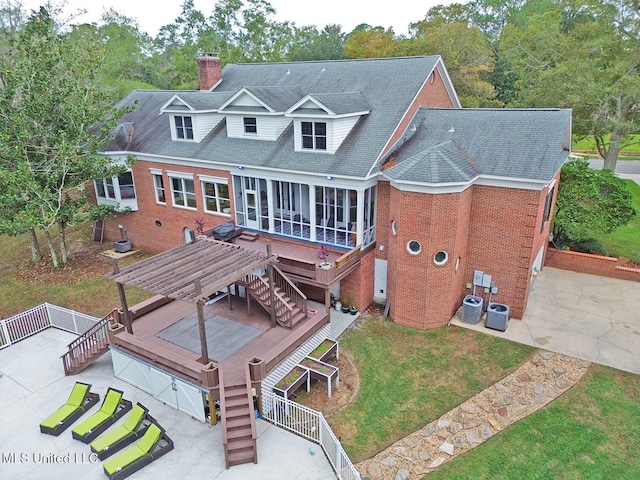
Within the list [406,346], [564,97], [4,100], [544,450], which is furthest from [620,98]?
[4,100]

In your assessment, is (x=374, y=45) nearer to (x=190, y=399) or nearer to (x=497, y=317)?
(x=497, y=317)

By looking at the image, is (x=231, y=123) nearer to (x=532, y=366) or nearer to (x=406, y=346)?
(x=406, y=346)

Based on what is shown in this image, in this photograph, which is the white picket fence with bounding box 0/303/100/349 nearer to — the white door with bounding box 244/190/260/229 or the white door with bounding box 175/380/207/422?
the white door with bounding box 175/380/207/422

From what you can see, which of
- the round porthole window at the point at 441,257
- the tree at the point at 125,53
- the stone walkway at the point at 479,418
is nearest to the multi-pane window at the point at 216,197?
the round porthole window at the point at 441,257

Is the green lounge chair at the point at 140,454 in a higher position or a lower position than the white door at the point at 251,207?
lower

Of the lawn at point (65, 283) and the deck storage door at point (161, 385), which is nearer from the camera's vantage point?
the deck storage door at point (161, 385)

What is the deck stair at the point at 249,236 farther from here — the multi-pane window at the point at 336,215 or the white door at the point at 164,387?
the white door at the point at 164,387
